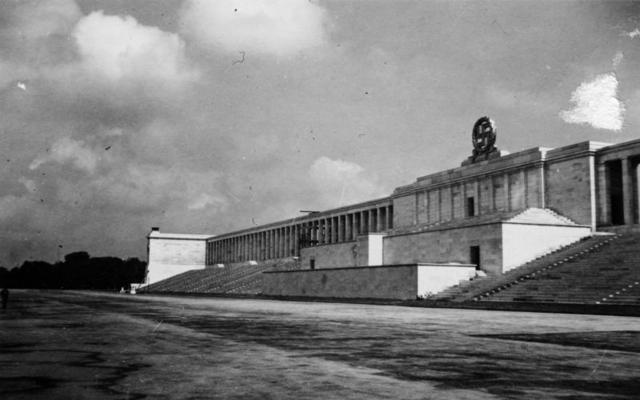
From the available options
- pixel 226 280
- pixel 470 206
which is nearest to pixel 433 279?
pixel 470 206

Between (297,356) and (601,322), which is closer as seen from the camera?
(297,356)

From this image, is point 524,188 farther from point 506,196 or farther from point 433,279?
point 433,279

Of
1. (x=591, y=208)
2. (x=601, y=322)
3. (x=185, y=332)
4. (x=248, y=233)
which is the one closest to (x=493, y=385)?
(x=185, y=332)

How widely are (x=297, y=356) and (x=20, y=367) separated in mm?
4117

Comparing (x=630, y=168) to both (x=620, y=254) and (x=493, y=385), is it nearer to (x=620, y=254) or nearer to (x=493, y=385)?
(x=620, y=254)

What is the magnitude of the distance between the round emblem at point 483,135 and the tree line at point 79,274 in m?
104

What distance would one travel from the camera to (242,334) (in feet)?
48.5

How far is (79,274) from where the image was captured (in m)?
144

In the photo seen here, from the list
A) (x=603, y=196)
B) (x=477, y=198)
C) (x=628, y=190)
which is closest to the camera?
(x=628, y=190)

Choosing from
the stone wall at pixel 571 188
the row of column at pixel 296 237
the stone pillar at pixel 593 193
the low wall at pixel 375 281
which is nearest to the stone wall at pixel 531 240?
the stone pillar at pixel 593 193

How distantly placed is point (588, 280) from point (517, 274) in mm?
6105

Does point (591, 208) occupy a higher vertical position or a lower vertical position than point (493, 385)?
higher

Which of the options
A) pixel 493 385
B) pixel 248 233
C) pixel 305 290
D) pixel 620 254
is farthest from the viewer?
pixel 248 233

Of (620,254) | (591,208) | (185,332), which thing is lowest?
(185,332)
